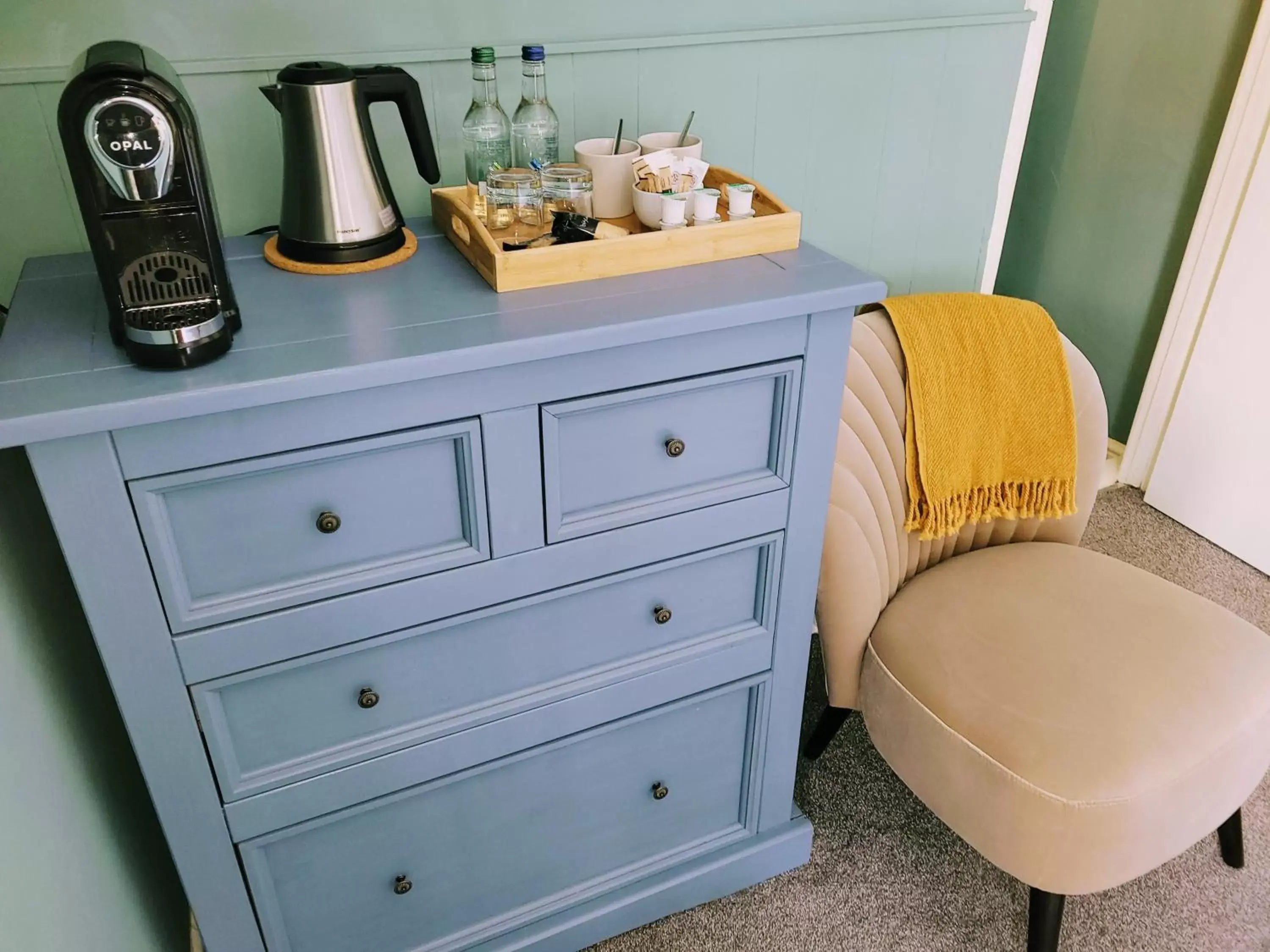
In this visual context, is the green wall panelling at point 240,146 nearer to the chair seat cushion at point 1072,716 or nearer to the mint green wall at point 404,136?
the mint green wall at point 404,136

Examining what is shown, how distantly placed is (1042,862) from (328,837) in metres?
0.95

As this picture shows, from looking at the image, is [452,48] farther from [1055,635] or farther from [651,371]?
Result: [1055,635]

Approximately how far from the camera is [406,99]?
111 centimetres

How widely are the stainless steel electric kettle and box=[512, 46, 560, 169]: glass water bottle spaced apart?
16cm

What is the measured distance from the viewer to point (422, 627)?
113cm

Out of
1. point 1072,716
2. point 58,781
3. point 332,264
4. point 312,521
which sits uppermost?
point 332,264

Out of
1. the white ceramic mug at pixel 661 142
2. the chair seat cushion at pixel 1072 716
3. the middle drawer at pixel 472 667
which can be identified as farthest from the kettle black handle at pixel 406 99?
the chair seat cushion at pixel 1072 716

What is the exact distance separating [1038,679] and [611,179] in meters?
0.93

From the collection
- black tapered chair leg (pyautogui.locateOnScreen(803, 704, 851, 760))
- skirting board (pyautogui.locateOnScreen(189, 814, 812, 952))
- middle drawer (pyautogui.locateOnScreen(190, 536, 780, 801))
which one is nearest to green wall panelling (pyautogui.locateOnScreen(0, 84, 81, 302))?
middle drawer (pyautogui.locateOnScreen(190, 536, 780, 801))

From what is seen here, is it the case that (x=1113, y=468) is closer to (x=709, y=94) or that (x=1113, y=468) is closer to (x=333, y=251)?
(x=709, y=94)

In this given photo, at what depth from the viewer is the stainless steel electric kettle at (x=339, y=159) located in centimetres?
105

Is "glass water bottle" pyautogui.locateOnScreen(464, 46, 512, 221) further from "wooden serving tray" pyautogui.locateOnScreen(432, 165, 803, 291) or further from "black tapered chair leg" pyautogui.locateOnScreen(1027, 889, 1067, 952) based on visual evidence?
"black tapered chair leg" pyautogui.locateOnScreen(1027, 889, 1067, 952)

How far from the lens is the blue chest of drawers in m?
0.95

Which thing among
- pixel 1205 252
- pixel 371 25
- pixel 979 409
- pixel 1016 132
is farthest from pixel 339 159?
pixel 1205 252
